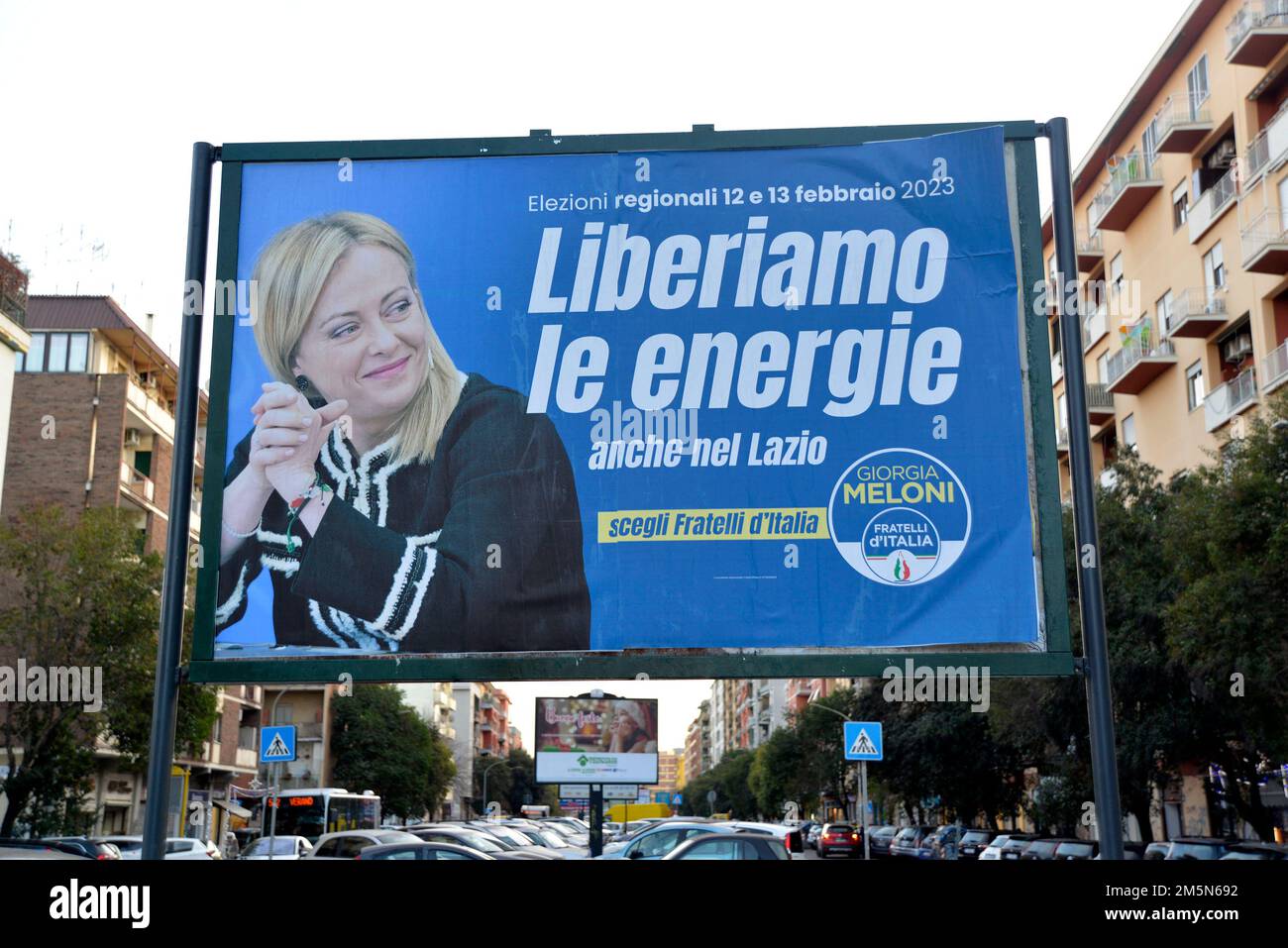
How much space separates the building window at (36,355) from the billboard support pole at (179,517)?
→ 4707cm

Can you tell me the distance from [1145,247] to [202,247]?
45.0 metres

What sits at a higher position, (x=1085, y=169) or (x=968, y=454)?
(x=1085, y=169)

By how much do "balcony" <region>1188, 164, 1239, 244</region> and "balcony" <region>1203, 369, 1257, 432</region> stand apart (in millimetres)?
5365

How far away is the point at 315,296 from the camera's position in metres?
9.15

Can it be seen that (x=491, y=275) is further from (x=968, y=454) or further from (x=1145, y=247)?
(x=1145, y=247)

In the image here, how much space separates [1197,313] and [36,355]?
142 feet

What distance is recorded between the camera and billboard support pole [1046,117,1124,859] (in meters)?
7.67

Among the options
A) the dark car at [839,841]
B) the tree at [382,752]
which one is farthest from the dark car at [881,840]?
the tree at [382,752]

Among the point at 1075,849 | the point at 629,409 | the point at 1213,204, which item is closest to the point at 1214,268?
the point at 1213,204

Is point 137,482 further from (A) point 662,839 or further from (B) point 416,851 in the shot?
(B) point 416,851

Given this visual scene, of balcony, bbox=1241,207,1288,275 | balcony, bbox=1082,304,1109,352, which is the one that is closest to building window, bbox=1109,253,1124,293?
balcony, bbox=1082,304,1109,352

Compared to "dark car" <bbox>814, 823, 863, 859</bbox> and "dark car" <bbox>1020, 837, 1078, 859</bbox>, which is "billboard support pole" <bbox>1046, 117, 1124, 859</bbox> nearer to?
"dark car" <bbox>1020, 837, 1078, 859</bbox>

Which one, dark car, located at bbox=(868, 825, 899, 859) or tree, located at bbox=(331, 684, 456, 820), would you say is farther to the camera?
tree, located at bbox=(331, 684, 456, 820)
